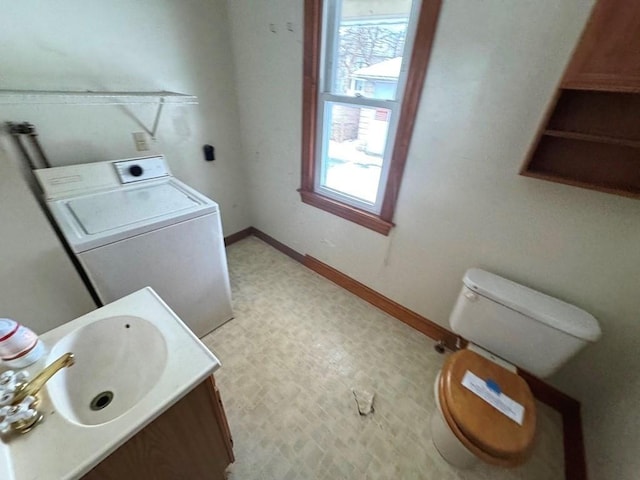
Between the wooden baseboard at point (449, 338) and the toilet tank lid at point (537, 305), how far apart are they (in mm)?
520

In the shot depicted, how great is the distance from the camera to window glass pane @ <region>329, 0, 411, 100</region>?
1.27 metres

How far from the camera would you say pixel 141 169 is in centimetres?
162

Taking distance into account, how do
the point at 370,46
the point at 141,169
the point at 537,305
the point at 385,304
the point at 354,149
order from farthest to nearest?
the point at 385,304 → the point at 354,149 → the point at 141,169 → the point at 370,46 → the point at 537,305

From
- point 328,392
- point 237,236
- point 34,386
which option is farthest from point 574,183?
point 237,236

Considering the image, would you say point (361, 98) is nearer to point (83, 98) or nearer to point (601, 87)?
point (601, 87)

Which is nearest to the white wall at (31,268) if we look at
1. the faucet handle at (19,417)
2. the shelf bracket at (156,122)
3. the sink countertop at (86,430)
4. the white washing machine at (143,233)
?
the white washing machine at (143,233)

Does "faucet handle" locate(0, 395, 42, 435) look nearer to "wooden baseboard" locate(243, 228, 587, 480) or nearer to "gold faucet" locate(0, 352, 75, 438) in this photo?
"gold faucet" locate(0, 352, 75, 438)

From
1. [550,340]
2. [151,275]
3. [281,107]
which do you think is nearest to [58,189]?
[151,275]

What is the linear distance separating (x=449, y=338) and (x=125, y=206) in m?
2.03

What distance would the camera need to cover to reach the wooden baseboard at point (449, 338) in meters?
1.16

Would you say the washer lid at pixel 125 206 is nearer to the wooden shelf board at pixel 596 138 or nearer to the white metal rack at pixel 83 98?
the white metal rack at pixel 83 98

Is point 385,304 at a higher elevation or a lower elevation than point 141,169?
lower

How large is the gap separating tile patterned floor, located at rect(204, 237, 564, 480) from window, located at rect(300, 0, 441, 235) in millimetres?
729

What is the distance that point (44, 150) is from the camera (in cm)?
141
